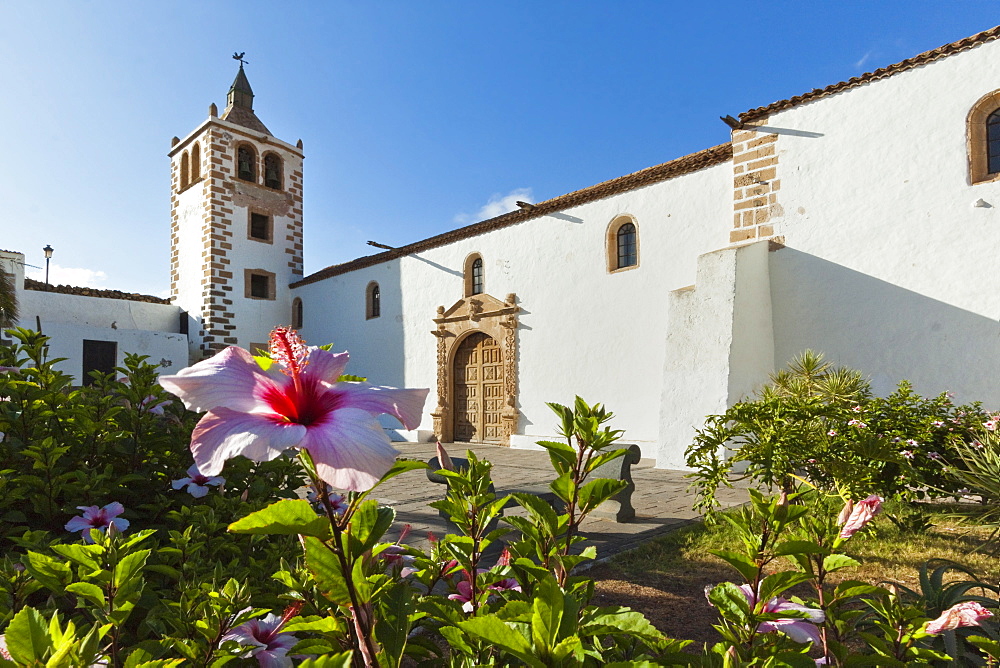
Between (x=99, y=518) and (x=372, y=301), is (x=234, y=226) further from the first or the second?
(x=99, y=518)

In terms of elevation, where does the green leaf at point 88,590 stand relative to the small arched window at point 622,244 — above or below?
below

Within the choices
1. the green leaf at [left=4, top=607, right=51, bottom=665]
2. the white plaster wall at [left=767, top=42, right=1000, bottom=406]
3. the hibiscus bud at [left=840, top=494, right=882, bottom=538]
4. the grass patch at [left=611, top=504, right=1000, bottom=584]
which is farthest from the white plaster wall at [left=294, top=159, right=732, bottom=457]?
the green leaf at [left=4, top=607, right=51, bottom=665]

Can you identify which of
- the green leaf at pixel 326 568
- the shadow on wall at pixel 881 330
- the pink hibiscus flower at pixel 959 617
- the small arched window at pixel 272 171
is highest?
the small arched window at pixel 272 171

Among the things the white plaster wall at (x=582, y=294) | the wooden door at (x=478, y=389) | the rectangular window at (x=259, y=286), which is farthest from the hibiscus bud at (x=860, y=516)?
the rectangular window at (x=259, y=286)

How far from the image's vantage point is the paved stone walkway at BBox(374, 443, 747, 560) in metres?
4.05

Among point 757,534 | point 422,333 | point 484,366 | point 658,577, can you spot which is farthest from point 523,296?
point 757,534

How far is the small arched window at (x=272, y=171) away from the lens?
1647 cm

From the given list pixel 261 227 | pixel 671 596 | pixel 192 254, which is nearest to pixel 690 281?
pixel 671 596

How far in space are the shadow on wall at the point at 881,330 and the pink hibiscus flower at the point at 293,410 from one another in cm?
771

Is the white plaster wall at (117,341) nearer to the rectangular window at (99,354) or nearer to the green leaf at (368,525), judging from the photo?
the rectangular window at (99,354)

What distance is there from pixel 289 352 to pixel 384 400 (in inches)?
4.6

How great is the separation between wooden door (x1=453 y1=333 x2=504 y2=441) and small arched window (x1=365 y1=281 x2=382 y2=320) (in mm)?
3248

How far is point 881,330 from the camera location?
682cm

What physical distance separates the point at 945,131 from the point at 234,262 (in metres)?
15.3
